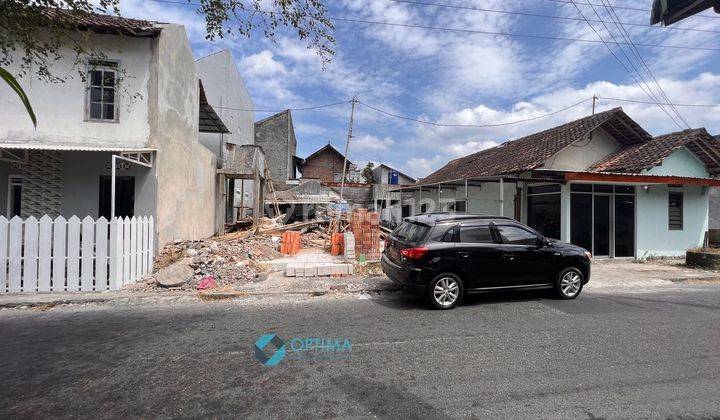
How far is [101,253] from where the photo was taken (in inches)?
289

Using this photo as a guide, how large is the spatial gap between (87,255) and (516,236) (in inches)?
343

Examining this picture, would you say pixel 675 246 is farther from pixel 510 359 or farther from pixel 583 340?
pixel 510 359

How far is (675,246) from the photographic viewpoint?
1261 cm

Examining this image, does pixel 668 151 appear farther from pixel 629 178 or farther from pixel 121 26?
pixel 121 26

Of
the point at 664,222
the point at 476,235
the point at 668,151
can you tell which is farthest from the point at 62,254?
the point at 668,151

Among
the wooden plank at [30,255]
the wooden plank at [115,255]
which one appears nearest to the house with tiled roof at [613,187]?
the wooden plank at [115,255]

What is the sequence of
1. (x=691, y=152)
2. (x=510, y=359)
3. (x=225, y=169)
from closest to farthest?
(x=510, y=359) → (x=691, y=152) → (x=225, y=169)

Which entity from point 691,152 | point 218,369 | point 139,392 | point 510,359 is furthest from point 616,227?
point 139,392

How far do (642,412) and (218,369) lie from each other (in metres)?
4.09

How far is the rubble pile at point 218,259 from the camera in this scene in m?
8.05

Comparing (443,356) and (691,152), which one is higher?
(691,152)

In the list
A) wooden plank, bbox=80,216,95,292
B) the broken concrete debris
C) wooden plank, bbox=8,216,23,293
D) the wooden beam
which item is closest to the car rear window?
the broken concrete debris

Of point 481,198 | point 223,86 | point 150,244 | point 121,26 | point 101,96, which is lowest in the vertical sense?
point 150,244

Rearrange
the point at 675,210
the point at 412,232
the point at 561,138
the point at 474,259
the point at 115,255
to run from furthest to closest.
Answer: the point at 561,138 < the point at 675,210 < the point at 115,255 < the point at 412,232 < the point at 474,259
